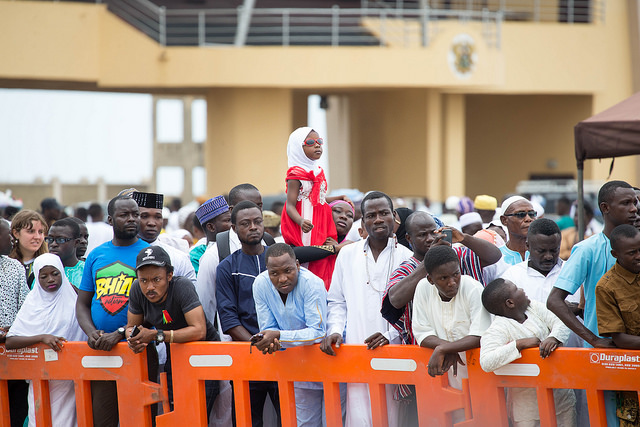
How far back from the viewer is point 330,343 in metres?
4.95

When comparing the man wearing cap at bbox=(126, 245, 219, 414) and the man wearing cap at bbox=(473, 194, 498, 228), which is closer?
the man wearing cap at bbox=(126, 245, 219, 414)

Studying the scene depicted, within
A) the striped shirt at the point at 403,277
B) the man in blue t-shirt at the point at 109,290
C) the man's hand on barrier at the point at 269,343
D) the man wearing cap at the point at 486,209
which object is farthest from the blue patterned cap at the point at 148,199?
the man wearing cap at the point at 486,209

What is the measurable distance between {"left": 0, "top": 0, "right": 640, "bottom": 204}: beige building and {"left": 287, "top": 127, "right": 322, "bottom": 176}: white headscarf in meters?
13.6

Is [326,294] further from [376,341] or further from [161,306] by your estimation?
[161,306]

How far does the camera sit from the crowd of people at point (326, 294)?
462cm

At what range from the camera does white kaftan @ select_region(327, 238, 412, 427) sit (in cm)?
533

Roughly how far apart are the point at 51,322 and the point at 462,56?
16.2 m

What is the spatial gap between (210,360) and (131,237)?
116 centimetres

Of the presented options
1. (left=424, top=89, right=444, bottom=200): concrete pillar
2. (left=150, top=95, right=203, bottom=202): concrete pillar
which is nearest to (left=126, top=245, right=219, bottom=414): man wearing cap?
(left=424, top=89, right=444, bottom=200): concrete pillar

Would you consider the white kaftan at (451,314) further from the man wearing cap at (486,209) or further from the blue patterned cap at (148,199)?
the man wearing cap at (486,209)

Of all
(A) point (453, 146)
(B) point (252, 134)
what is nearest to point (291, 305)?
(B) point (252, 134)

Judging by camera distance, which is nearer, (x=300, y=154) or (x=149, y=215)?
(x=300, y=154)

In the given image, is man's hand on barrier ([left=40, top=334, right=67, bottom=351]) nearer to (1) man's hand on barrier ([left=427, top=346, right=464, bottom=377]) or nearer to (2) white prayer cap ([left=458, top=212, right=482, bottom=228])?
(1) man's hand on barrier ([left=427, top=346, right=464, bottom=377])

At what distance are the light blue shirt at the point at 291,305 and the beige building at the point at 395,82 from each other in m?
14.9
